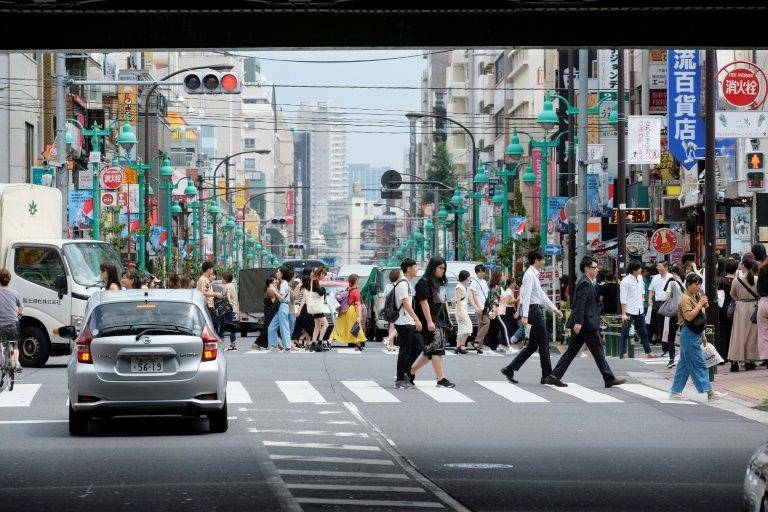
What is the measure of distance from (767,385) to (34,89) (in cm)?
4266

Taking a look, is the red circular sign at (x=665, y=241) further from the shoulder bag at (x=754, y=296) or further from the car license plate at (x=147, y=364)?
the car license plate at (x=147, y=364)

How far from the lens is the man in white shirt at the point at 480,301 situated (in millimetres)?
35656

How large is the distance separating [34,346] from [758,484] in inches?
905

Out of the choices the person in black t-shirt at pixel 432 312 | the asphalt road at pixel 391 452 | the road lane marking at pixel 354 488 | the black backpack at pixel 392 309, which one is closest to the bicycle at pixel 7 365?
the asphalt road at pixel 391 452

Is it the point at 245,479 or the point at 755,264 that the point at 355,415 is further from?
the point at 755,264

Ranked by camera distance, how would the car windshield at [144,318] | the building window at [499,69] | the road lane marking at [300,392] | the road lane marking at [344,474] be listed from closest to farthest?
the road lane marking at [344,474] < the car windshield at [144,318] < the road lane marking at [300,392] < the building window at [499,69]

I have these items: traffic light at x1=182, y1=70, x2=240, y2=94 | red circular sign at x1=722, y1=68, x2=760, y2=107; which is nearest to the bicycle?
traffic light at x1=182, y1=70, x2=240, y2=94

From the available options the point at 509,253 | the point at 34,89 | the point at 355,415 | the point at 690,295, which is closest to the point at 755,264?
the point at 690,295

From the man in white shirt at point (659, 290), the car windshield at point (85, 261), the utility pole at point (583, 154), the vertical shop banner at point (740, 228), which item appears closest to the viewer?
the car windshield at point (85, 261)

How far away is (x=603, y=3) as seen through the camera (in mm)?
14867

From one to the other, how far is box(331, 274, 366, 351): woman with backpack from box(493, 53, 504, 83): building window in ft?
276

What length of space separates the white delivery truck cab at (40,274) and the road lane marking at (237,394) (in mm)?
5791

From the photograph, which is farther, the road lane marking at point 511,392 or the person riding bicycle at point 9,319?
the person riding bicycle at point 9,319

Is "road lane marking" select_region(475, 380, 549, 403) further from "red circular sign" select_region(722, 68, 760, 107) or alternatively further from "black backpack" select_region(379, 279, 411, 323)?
"red circular sign" select_region(722, 68, 760, 107)
